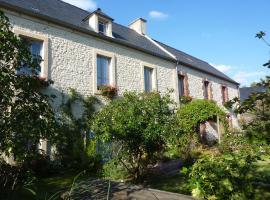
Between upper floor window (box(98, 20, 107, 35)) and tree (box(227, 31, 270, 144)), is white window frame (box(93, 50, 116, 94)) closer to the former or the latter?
upper floor window (box(98, 20, 107, 35))

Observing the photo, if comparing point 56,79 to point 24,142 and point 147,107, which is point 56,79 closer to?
point 147,107

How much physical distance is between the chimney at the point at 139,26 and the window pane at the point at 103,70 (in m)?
6.20

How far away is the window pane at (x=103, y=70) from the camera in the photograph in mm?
13442

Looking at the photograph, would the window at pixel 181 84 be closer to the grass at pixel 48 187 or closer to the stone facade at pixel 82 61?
the stone facade at pixel 82 61

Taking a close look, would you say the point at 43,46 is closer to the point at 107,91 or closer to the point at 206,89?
the point at 107,91

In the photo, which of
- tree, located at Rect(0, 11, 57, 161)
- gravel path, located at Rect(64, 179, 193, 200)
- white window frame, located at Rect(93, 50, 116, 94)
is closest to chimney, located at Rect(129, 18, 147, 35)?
white window frame, located at Rect(93, 50, 116, 94)

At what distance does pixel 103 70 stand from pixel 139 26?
682 cm

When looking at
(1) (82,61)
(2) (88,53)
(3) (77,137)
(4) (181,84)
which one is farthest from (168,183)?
(4) (181,84)

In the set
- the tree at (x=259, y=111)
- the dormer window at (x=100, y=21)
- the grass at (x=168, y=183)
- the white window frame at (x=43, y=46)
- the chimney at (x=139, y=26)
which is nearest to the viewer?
the tree at (x=259, y=111)

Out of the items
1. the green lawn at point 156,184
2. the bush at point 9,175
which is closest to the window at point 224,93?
the green lawn at point 156,184

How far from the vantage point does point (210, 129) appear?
64.8ft

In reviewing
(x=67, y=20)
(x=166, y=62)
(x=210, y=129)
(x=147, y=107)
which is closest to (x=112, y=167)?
(x=147, y=107)

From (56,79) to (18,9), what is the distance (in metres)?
2.76

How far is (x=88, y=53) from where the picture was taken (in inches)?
515
